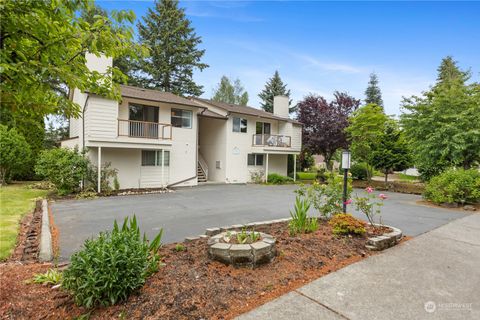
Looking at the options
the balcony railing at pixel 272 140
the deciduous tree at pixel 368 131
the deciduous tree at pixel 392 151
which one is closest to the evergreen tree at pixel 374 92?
the deciduous tree at pixel 368 131

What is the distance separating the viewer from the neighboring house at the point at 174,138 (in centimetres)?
1369

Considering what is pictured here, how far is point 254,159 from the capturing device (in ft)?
69.5

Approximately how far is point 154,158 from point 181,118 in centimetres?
320

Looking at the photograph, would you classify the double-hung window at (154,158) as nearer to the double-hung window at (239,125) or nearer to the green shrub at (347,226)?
the double-hung window at (239,125)

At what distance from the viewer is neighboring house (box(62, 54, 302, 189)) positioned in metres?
13.7

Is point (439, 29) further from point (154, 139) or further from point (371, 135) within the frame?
point (154, 139)

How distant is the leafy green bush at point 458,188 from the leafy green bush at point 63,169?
1621cm

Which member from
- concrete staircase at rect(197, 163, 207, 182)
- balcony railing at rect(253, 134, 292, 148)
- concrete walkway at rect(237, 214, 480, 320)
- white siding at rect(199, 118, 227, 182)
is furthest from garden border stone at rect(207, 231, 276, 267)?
balcony railing at rect(253, 134, 292, 148)

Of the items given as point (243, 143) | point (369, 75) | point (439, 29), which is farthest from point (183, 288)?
point (369, 75)

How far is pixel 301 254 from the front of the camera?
419 centimetres

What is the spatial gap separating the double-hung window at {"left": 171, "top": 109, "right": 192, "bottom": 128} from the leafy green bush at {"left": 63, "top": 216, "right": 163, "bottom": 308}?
47.4ft

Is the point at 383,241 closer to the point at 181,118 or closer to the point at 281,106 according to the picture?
the point at 181,118

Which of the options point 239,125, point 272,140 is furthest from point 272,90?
point 239,125

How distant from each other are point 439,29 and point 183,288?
1331 centimetres
